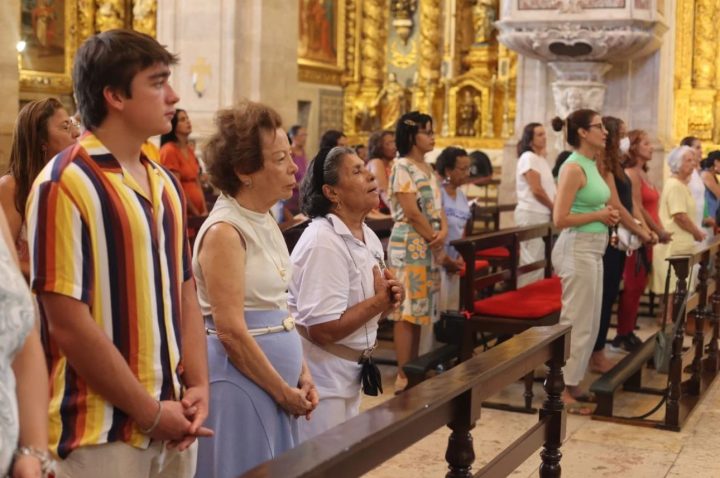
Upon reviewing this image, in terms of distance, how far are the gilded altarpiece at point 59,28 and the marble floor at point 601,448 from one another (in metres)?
10.5

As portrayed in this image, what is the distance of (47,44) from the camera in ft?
52.2

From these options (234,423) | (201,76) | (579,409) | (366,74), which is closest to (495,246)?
(579,409)

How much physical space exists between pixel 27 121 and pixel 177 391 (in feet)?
4.90

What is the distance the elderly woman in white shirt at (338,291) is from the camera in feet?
11.9

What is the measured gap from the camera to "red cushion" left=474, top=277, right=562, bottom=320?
6441 mm

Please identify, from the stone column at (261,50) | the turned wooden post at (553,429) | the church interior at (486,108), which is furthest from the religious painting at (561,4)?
the turned wooden post at (553,429)

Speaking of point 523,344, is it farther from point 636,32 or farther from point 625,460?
point 636,32

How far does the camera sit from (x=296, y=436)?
321cm

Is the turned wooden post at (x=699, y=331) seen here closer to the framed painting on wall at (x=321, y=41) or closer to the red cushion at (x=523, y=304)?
the red cushion at (x=523, y=304)

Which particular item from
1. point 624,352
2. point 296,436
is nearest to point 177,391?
point 296,436

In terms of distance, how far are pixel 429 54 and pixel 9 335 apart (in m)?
15.8

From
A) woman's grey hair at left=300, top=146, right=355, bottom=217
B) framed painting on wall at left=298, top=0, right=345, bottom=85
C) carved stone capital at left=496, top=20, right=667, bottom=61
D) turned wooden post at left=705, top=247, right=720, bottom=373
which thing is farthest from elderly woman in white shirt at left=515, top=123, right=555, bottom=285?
framed painting on wall at left=298, top=0, right=345, bottom=85

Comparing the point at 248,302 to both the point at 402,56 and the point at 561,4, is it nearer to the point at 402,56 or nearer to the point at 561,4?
the point at 561,4

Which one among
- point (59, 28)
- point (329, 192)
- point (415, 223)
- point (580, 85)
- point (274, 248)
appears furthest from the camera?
point (59, 28)
